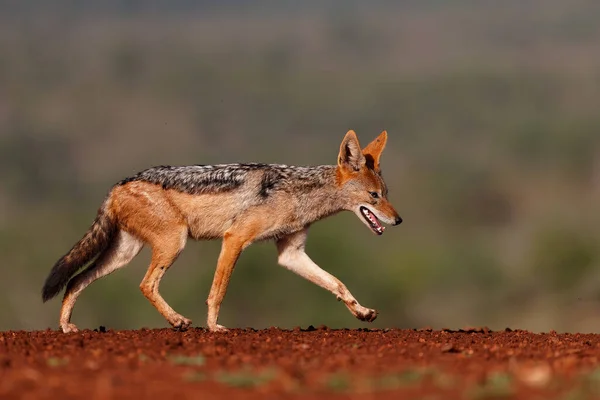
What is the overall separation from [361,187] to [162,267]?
9.06ft

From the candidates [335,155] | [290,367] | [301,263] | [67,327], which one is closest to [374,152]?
[301,263]

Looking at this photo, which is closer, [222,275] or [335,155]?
[222,275]

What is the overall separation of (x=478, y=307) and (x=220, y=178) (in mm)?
34202

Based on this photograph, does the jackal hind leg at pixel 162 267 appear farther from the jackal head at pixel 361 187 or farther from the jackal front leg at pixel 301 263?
the jackal head at pixel 361 187

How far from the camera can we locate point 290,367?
331 inches

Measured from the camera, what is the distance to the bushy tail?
1410 centimetres

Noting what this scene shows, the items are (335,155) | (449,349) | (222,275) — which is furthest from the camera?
(335,155)

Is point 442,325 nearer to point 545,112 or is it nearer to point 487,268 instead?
point 487,268

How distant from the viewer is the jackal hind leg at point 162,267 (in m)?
13.7

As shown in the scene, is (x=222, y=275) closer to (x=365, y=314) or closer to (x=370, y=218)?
(x=365, y=314)

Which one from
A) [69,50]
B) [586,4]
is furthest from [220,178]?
[586,4]

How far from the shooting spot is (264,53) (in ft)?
338

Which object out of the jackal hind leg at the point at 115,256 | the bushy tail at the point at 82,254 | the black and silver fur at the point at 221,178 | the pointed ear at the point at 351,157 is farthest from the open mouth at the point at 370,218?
the bushy tail at the point at 82,254

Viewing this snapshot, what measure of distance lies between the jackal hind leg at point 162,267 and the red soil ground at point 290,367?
4.55ft
